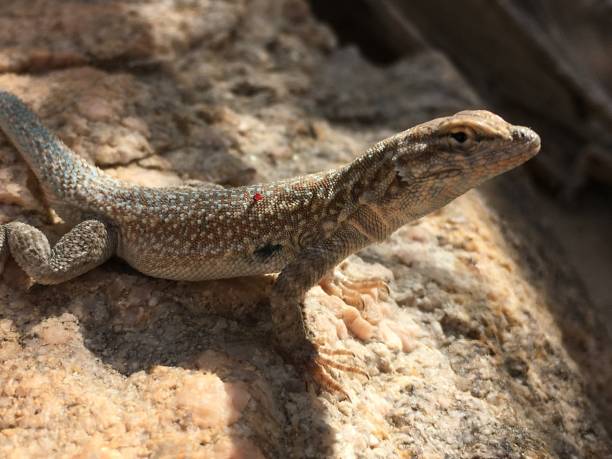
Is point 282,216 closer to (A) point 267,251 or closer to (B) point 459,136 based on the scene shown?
(A) point 267,251

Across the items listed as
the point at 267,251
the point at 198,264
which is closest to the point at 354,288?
the point at 267,251

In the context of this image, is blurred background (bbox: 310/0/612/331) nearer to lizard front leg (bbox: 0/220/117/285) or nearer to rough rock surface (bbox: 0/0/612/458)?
rough rock surface (bbox: 0/0/612/458)

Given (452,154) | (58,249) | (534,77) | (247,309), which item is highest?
(452,154)

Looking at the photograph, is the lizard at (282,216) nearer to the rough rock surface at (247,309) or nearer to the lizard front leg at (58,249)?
the lizard front leg at (58,249)

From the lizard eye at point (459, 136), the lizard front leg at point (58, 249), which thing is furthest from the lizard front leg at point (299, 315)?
the lizard front leg at point (58, 249)

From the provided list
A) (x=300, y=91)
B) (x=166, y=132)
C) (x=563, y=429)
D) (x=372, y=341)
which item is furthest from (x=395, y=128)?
(x=563, y=429)

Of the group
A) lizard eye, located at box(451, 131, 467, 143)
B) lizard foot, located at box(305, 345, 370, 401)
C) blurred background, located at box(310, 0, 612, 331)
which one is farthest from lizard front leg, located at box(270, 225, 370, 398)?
blurred background, located at box(310, 0, 612, 331)
